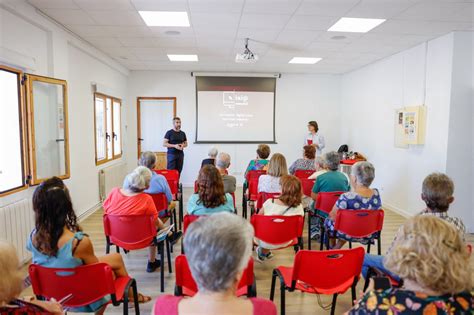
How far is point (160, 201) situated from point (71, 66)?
3097 millimetres

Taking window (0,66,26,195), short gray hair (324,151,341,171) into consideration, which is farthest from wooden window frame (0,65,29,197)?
short gray hair (324,151,341,171)

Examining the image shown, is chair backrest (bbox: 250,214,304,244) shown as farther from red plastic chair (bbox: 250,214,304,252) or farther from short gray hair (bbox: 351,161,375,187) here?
short gray hair (bbox: 351,161,375,187)

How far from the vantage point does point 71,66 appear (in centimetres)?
532

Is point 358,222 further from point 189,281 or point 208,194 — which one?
point 189,281

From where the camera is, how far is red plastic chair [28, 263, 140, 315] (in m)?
1.85

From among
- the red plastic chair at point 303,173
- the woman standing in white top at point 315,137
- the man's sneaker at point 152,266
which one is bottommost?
the man's sneaker at point 152,266

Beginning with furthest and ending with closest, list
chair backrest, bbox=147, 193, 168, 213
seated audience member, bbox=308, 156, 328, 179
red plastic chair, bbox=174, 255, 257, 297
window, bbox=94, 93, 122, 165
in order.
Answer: window, bbox=94, 93, 122, 165 → seated audience member, bbox=308, 156, 328, 179 → chair backrest, bbox=147, 193, 168, 213 → red plastic chair, bbox=174, 255, 257, 297

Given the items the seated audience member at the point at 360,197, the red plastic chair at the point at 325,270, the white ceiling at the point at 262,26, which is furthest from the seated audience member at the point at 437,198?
the white ceiling at the point at 262,26

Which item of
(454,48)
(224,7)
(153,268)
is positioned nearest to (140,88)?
(224,7)

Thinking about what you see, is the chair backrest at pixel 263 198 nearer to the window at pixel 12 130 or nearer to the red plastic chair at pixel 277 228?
the red plastic chair at pixel 277 228

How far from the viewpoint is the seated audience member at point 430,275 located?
120 centimetres

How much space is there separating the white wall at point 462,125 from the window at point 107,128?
20.3 feet

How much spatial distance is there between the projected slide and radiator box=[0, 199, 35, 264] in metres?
5.43

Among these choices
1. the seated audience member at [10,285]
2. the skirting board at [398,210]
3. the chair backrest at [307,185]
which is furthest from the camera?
the skirting board at [398,210]
